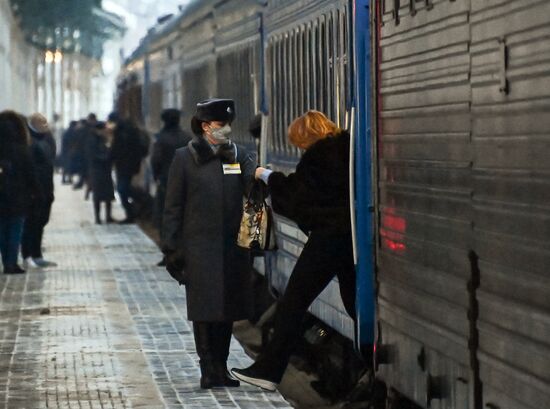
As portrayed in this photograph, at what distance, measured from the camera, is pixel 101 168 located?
2889 cm

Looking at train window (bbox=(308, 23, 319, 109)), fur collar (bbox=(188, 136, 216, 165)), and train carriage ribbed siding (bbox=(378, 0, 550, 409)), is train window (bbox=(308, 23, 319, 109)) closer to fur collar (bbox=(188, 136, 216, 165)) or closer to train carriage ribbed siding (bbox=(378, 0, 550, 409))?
fur collar (bbox=(188, 136, 216, 165))

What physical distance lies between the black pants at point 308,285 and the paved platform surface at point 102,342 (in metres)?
0.29

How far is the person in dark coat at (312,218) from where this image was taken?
31.9 ft

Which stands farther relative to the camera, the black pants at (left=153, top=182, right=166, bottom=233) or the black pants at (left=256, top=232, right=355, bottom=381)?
the black pants at (left=153, top=182, right=166, bottom=233)

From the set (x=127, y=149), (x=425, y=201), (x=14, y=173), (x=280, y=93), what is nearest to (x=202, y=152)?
(x=425, y=201)

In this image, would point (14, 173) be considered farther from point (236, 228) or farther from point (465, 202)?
point (465, 202)

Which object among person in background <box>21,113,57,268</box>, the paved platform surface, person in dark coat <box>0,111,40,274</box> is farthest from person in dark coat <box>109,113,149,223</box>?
person in dark coat <box>0,111,40,274</box>

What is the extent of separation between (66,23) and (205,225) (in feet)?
181

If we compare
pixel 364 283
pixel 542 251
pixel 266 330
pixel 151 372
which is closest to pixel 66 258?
pixel 266 330

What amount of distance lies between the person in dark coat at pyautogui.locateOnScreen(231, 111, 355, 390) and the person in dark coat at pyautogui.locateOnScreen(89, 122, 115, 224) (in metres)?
18.2

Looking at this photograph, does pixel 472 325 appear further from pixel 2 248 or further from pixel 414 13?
pixel 2 248

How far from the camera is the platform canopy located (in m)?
62.4

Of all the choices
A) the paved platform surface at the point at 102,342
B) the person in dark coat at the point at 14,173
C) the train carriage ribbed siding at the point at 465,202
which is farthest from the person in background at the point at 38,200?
the train carriage ribbed siding at the point at 465,202

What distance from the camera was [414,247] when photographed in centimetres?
819
